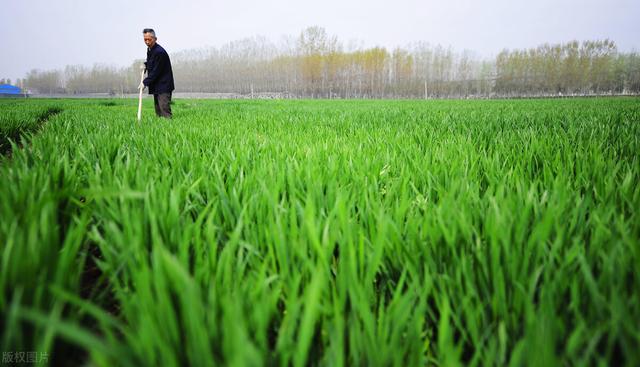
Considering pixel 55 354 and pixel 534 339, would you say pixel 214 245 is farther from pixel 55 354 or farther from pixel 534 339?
pixel 534 339

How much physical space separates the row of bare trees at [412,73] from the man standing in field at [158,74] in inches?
2055

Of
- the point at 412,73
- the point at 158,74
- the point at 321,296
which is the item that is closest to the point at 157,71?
the point at 158,74

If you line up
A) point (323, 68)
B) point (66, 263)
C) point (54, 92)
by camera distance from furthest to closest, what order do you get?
point (54, 92) → point (323, 68) → point (66, 263)

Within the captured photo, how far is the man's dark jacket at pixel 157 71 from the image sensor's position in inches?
254

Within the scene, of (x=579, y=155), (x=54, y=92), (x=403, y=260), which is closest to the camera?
(x=403, y=260)

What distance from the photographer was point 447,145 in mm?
2312

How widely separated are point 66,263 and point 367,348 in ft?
1.69

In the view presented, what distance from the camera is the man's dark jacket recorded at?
6.45 meters

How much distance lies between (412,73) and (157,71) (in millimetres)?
67694

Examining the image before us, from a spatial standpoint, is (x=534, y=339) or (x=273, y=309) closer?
(x=534, y=339)

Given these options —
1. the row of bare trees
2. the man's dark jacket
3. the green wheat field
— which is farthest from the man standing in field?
the row of bare trees

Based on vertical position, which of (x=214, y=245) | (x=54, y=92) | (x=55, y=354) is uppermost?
(x=54, y=92)

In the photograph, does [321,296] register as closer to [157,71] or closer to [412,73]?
[157,71]

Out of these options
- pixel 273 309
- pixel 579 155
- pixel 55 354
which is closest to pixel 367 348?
pixel 273 309
